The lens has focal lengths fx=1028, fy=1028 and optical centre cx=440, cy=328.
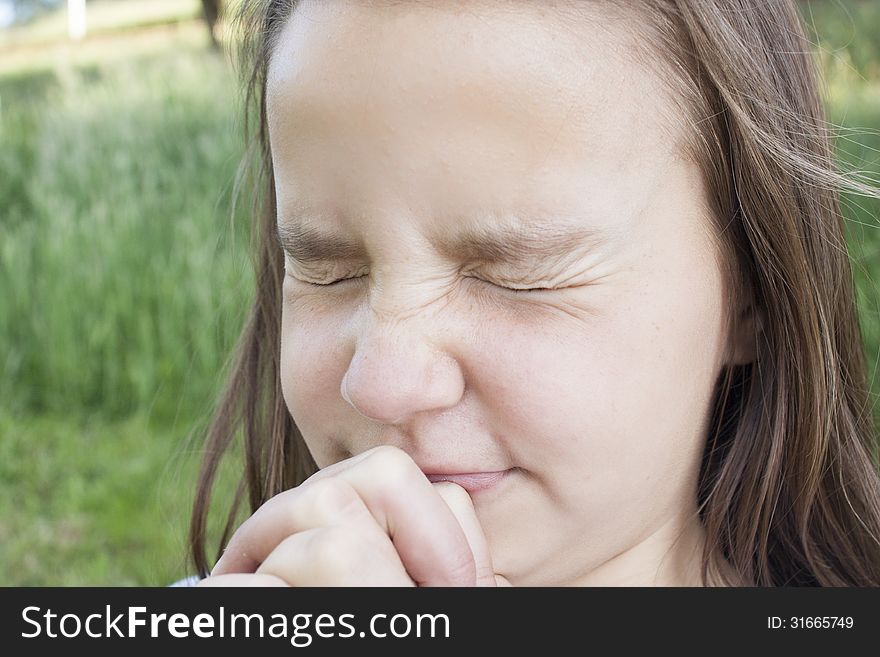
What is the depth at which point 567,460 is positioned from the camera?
5.55 ft

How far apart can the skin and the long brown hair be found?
5.6 inches

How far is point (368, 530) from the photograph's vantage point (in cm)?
148

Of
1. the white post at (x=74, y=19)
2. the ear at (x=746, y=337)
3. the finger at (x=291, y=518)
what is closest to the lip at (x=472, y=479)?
the finger at (x=291, y=518)

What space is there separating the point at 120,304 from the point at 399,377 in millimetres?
4251

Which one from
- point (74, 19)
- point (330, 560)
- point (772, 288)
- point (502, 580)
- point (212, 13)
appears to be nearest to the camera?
point (330, 560)

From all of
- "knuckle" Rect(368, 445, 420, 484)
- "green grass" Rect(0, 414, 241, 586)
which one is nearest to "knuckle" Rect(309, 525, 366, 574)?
"knuckle" Rect(368, 445, 420, 484)

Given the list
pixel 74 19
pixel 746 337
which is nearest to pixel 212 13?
pixel 74 19

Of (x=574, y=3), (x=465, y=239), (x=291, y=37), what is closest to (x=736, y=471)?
(x=465, y=239)

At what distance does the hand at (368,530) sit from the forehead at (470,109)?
1.40 ft

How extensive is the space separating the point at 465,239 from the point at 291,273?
436 millimetres

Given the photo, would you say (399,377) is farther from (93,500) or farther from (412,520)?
(93,500)

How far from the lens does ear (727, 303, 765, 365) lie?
6.64 feet

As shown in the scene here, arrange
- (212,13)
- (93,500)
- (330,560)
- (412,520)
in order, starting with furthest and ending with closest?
(212,13), (93,500), (412,520), (330,560)
